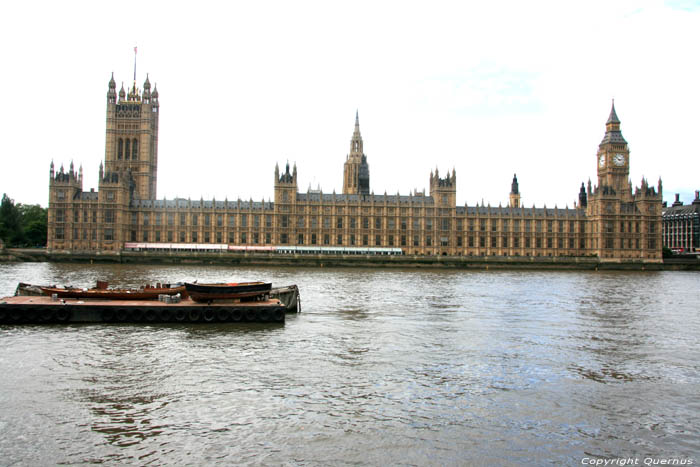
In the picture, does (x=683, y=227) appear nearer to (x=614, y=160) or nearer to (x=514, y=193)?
(x=514, y=193)

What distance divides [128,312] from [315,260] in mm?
64212

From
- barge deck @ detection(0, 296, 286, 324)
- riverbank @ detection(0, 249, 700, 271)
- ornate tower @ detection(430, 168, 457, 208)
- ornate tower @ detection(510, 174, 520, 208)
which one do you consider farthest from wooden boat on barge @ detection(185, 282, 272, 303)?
ornate tower @ detection(510, 174, 520, 208)

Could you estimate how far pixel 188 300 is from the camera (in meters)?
32.7

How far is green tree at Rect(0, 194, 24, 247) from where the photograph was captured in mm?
105938

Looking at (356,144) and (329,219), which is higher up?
(356,144)

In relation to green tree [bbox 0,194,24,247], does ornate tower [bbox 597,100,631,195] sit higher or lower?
higher

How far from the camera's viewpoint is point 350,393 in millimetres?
18219

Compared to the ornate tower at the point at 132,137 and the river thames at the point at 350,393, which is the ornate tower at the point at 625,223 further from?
the ornate tower at the point at 132,137

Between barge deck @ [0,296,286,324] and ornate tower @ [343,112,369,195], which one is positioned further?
ornate tower @ [343,112,369,195]

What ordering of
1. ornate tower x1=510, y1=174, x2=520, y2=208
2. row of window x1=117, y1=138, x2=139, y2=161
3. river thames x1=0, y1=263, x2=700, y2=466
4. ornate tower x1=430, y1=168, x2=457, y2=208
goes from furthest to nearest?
ornate tower x1=510, y1=174, x2=520, y2=208 → row of window x1=117, y1=138, x2=139, y2=161 → ornate tower x1=430, y1=168, x2=457, y2=208 → river thames x1=0, y1=263, x2=700, y2=466

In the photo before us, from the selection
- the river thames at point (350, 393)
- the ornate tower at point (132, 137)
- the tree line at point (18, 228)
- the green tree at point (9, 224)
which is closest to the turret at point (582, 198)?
the ornate tower at point (132, 137)

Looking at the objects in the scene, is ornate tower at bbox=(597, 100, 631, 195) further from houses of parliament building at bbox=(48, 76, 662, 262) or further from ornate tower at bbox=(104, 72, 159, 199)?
ornate tower at bbox=(104, 72, 159, 199)

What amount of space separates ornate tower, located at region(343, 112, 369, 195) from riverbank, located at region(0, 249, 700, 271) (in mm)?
43083

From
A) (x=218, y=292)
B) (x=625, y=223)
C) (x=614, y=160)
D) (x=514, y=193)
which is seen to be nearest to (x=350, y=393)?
(x=218, y=292)
